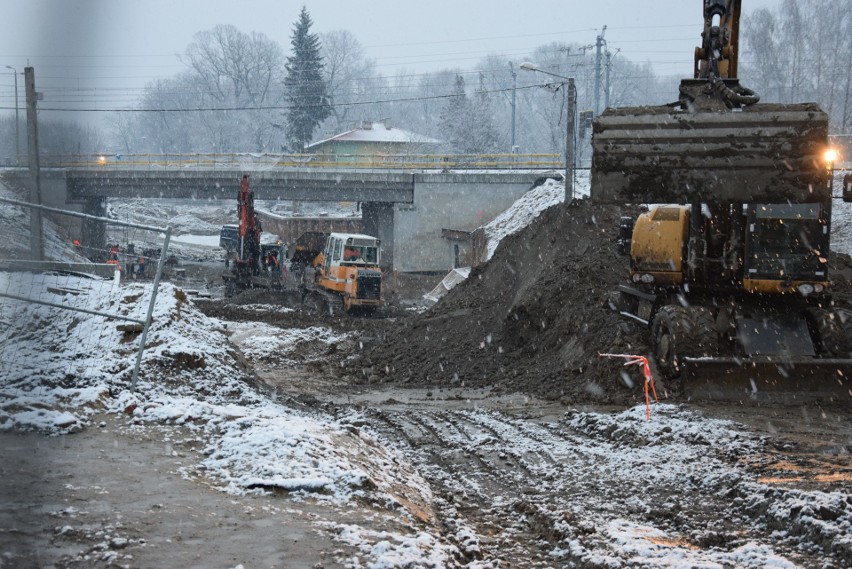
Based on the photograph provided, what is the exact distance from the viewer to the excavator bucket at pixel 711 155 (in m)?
Answer: 12.0

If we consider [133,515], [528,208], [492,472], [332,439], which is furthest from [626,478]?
[528,208]

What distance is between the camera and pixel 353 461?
804 cm

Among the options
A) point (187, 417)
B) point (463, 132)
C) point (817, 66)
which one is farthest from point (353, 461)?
point (463, 132)

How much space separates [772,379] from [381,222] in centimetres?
4200

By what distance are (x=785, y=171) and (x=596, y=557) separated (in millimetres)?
7644

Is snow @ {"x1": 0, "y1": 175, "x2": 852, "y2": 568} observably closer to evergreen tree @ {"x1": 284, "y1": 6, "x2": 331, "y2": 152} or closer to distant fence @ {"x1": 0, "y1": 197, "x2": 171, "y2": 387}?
distant fence @ {"x1": 0, "y1": 197, "x2": 171, "y2": 387}

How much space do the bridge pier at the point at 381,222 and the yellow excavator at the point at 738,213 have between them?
38.2m

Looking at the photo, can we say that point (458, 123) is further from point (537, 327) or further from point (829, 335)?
point (829, 335)

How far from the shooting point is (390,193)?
49.7 metres

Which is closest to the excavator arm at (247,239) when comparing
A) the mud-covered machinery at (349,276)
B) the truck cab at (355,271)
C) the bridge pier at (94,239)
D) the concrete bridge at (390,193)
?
the mud-covered machinery at (349,276)

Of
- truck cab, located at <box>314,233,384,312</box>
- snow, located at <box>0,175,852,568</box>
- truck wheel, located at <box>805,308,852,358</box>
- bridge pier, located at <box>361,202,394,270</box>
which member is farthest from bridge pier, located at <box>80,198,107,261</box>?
bridge pier, located at <box>361,202,394,270</box>

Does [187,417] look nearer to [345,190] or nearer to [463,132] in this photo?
[345,190]

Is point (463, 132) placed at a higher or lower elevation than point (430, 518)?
higher

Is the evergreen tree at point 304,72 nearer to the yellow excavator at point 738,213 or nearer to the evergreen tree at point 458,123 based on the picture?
the evergreen tree at point 458,123
